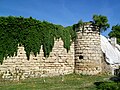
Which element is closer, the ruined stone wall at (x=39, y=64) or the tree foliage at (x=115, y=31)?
the ruined stone wall at (x=39, y=64)

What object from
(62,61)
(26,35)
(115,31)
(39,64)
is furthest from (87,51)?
(115,31)

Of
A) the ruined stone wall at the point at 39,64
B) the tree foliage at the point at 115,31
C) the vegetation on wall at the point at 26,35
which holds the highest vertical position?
the tree foliage at the point at 115,31

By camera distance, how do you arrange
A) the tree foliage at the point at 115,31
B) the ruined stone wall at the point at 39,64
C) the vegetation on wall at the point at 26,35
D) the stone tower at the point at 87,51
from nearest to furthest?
1. the vegetation on wall at the point at 26,35
2. the ruined stone wall at the point at 39,64
3. the stone tower at the point at 87,51
4. the tree foliage at the point at 115,31

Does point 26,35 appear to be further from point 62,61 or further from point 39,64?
point 62,61

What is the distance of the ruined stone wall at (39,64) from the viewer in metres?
19.9

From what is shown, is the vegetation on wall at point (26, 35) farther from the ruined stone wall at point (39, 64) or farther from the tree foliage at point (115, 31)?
the tree foliage at point (115, 31)

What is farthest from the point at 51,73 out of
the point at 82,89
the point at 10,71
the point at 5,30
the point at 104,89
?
the point at 104,89

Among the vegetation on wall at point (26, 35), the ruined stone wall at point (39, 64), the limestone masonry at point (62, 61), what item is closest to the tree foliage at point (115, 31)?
the limestone masonry at point (62, 61)

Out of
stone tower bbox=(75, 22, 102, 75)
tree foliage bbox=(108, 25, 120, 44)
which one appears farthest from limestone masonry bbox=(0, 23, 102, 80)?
tree foliage bbox=(108, 25, 120, 44)

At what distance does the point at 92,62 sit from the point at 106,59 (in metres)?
3.85

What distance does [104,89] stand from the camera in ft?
47.0

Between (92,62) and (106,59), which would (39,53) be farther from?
(106,59)

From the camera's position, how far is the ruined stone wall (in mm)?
19867

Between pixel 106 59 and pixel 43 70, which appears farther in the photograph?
pixel 106 59
